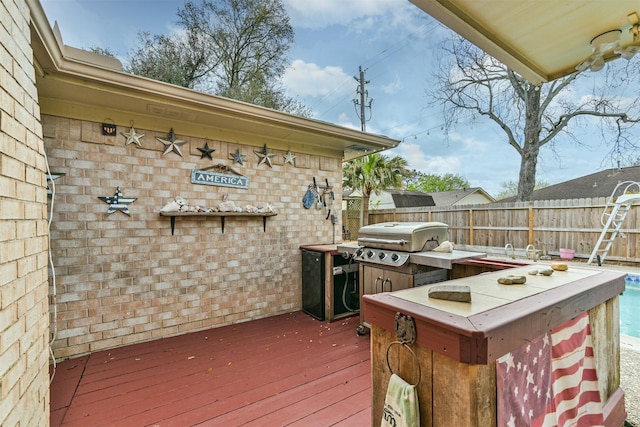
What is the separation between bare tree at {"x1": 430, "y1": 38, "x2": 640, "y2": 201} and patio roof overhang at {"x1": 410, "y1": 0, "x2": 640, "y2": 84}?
8.43 metres

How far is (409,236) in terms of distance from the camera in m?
2.72

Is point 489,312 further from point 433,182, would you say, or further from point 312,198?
point 433,182

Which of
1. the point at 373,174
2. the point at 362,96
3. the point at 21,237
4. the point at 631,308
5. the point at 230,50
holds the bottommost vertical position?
the point at 631,308

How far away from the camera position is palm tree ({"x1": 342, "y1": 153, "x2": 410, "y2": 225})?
10.2 meters

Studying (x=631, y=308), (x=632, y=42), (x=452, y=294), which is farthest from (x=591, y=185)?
(x=452, y=294)

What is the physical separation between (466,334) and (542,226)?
28.2ft

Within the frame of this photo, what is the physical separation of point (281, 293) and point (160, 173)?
2.21 m

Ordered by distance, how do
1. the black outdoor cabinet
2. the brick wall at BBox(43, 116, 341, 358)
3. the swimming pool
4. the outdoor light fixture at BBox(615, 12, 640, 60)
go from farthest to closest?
the swimming pool, the black outdoor cabinet, the brick wall at BBox(43, 116, 341, 358), the outdoor light fixture at BBox(615, 12, 640, 60)

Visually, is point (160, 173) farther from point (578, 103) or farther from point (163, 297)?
point (578, 103)

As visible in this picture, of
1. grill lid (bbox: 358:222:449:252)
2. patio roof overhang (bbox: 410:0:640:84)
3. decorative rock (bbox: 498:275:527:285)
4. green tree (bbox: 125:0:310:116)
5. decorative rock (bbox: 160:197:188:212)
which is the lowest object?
decorative rock (bbox: 498:275:527:285)

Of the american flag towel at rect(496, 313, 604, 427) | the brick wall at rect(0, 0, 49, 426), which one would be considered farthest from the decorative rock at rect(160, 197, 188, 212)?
the american flag towel at rect(496, 313, 604, 427)

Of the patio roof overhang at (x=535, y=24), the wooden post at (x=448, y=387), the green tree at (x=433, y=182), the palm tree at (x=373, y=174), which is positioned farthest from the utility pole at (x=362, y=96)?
the wooden post at (x=448, y=387)

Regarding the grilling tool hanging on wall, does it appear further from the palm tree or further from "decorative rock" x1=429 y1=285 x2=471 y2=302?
the palm tree

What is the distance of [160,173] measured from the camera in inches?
130
